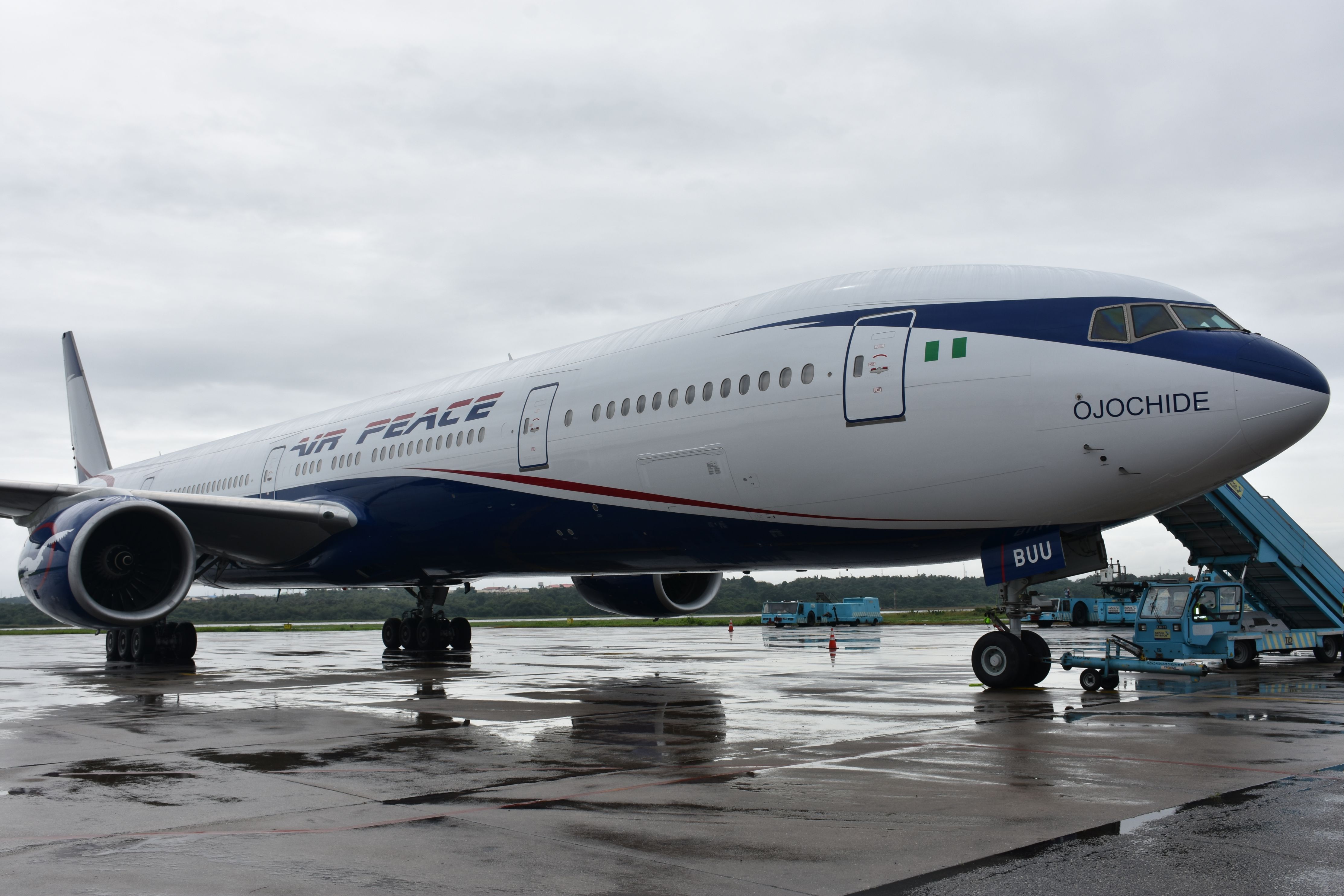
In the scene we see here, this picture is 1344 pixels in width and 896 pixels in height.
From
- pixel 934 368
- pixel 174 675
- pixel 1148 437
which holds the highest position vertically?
pixel 934 368

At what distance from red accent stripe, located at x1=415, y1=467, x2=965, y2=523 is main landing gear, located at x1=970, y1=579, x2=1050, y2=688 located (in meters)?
1.50

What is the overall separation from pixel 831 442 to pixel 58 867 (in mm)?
7686

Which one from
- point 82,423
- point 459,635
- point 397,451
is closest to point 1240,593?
point 397,451

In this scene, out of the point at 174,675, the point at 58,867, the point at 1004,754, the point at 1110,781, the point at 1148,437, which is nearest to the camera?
the point at 58,867

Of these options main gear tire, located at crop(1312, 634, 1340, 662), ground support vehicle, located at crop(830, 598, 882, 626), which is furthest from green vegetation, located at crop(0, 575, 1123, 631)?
main gear tire, located at crop(1312, 634, 1340, 662)

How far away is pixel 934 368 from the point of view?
10.3m

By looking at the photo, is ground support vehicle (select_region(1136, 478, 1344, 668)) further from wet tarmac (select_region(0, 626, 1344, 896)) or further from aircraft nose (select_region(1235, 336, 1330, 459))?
aircraft nose (select_region(1235, 336, 1330, 459))

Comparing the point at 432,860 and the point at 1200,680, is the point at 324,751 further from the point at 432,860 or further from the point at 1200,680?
the point at 1200,680

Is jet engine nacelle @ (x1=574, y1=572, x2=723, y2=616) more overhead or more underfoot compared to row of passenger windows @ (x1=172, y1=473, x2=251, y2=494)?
more underfoot

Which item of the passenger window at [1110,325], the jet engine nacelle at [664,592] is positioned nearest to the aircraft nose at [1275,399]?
the passenger window at [1110,325]

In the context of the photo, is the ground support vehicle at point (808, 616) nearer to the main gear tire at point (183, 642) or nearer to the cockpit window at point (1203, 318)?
the main gear tire at point (183, 642)

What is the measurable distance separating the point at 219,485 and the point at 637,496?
43.5 ft

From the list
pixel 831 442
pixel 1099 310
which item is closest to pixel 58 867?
pixel 831 442

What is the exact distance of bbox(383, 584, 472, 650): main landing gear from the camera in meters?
20.7
